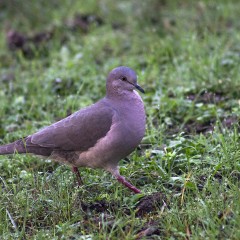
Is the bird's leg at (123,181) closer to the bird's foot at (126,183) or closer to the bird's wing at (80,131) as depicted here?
the bird's foot at (126,183)

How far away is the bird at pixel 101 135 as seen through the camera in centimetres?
495

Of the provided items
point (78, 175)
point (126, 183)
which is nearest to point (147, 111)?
point (78, 175)

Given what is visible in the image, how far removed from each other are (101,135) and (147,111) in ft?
4.75

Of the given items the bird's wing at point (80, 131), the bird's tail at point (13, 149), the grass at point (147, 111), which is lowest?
the grass at point (147, 111)

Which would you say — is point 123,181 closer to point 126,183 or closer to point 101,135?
point 126,183

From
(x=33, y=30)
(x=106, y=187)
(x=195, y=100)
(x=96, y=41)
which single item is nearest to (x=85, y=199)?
(x=106, y=187)

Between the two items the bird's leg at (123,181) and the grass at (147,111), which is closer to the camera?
the grass at (147,111)

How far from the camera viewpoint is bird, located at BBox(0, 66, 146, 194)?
495 cm

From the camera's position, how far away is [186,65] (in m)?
7.30

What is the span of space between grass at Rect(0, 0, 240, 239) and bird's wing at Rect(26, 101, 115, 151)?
27cm

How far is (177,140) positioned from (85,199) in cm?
111

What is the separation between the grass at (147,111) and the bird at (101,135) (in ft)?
0.62

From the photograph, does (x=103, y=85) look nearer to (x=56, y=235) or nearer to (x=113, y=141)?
(x=113, y=141)

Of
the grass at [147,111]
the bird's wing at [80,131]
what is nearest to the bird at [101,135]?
the bird's wing at [80,131]
